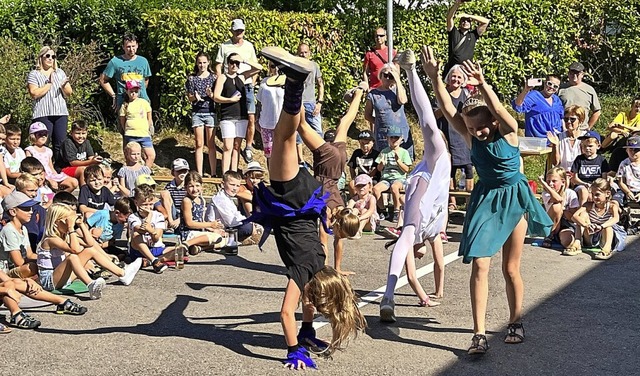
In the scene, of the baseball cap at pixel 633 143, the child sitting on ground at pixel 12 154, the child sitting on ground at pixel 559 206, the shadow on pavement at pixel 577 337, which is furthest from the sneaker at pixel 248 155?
the shadow on pavement at pixel 577 337

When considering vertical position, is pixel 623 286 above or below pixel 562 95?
below

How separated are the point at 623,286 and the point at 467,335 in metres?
2.36

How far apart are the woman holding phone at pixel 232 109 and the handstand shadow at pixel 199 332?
19.0ft

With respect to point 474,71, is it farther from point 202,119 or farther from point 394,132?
point 202,119

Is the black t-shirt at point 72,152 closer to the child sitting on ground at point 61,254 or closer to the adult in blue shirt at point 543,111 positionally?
the child sitting on ground at point 61,254

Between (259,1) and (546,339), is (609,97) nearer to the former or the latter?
(259,1)

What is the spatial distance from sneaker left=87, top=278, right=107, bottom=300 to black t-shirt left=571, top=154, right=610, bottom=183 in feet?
19.8

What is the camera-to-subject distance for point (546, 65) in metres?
17.3

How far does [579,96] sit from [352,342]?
7.83m

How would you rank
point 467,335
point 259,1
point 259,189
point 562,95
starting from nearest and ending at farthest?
point 259,189, point 467,335, point 562,95, point 259,1

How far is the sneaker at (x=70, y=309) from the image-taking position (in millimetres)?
8172

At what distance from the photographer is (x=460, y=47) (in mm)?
14344

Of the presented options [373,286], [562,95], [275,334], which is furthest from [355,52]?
[275,334]

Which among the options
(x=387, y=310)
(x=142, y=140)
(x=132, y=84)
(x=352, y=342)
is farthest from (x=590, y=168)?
(x=132, y=84)
